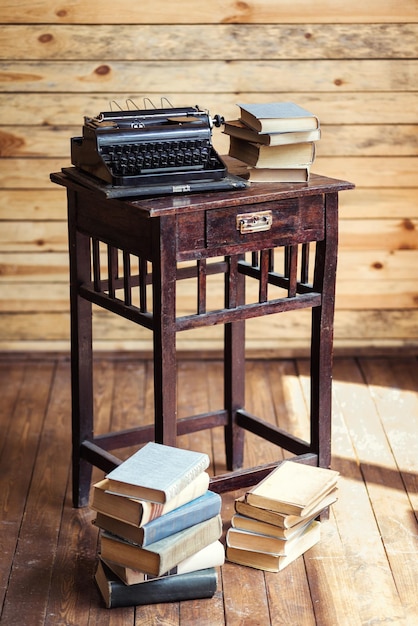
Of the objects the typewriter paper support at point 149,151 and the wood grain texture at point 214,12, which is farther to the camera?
the wood grain texture at point 214,12

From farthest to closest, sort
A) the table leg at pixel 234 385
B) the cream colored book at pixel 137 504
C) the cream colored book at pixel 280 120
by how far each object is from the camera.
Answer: the table leg at pixel 234 385, the cream colored book at pixel 280 120, the cream colored book at pixel 137 504

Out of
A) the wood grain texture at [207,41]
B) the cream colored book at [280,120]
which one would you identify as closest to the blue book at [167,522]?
the cream colored book at [280,120]

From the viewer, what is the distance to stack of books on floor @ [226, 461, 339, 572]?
2.46 meters

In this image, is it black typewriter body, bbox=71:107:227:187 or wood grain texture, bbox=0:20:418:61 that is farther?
wood grain texture, bbox=0:20:418:61

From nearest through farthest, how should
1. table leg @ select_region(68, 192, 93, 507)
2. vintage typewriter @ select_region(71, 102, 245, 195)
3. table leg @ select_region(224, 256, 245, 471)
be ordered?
vintage typewriter @ select_region(71, 102, 245, 195) < table leg @ select_region(68, 192, 93, 507) < table leg @ select_region(224, 256, 245, 471)

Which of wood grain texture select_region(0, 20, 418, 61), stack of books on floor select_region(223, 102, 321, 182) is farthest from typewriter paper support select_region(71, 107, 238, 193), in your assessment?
wood grain texture select_region(0, 20, 418, 61)

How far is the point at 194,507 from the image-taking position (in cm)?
236

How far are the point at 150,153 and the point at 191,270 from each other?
1.57 ft

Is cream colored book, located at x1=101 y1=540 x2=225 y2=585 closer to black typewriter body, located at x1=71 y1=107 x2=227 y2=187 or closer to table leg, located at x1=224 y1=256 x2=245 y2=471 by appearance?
table leg, located at x1=224 y1=256 x2=245 y2=471

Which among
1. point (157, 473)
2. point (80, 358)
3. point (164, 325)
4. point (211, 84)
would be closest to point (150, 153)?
point (164, 325)

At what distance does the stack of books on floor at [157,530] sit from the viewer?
228 centimetres

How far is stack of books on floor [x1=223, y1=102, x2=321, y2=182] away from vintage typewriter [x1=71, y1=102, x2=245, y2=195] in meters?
0.11

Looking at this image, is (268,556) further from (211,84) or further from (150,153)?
(211,84)

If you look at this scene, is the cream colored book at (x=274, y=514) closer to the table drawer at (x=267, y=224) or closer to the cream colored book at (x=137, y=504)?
the cream colored book at (x=137, y=504)
